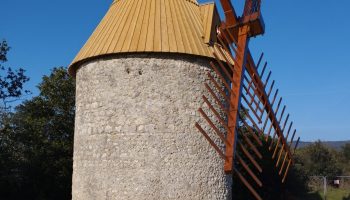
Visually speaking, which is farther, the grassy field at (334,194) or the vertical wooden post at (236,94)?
the grassy field at (334,194)

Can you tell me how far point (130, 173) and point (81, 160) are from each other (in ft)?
5.16

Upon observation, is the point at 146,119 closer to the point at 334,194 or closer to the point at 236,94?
the point at 236,94

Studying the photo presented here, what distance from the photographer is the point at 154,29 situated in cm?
1038

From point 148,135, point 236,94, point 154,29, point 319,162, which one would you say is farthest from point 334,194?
point 154,29

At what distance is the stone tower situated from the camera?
965 cm

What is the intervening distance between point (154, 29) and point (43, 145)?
13.3m

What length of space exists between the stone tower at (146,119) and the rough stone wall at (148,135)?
0.02m

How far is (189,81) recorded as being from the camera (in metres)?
10.1

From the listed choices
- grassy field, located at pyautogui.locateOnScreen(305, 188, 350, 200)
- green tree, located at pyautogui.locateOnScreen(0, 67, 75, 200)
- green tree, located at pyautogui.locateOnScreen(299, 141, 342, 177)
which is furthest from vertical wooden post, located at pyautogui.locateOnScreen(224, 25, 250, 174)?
green tree, located at pyautogui.locateOnScreen(299, 141, 342, 177)

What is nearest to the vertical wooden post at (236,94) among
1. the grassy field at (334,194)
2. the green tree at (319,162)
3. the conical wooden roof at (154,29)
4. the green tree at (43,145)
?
the conical wooden roof at (154,29)

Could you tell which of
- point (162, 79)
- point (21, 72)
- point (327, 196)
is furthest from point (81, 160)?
point (327, 196)

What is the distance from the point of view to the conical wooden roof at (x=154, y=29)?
1007 cm

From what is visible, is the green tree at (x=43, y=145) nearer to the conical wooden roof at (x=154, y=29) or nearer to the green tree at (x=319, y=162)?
the conical wooden roof at (x=154, y=29)

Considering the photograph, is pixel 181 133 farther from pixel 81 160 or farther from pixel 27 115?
pixel 27 115
